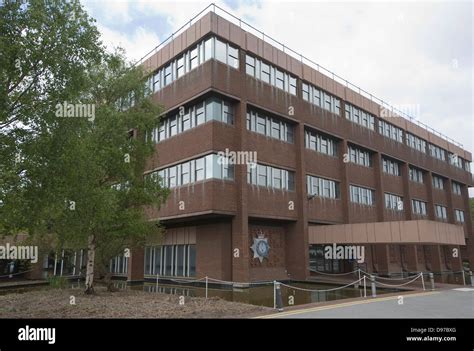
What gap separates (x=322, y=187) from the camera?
31.7 meters

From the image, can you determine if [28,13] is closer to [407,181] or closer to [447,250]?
[407,181]

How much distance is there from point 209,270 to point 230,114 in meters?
10.1

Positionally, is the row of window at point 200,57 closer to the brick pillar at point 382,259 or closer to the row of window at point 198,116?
the row of window at point 198,116

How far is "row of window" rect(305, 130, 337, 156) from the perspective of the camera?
31.4 metres

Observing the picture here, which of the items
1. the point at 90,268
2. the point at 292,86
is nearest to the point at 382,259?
the point at 292,86

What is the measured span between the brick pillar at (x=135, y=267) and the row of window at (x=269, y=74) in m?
15.0

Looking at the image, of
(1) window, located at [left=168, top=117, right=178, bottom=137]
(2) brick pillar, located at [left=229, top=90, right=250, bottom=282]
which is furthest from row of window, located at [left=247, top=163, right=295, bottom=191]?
(1) window, located at [left=168, top=117, right=178, bottom=137]

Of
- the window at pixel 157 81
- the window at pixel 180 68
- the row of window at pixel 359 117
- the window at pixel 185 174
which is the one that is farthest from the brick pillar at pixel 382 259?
the window at pixel 157 81

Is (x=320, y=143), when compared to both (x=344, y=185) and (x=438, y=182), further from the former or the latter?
(x=438, y=182)

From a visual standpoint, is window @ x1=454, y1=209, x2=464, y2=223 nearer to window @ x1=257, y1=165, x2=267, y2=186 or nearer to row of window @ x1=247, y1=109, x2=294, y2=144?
row of window @ x1=247, y1=109, x2=294, y2=144

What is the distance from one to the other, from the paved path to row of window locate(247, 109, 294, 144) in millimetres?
14132

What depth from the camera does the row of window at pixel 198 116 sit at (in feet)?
81.5

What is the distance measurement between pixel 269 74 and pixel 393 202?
2057cm
